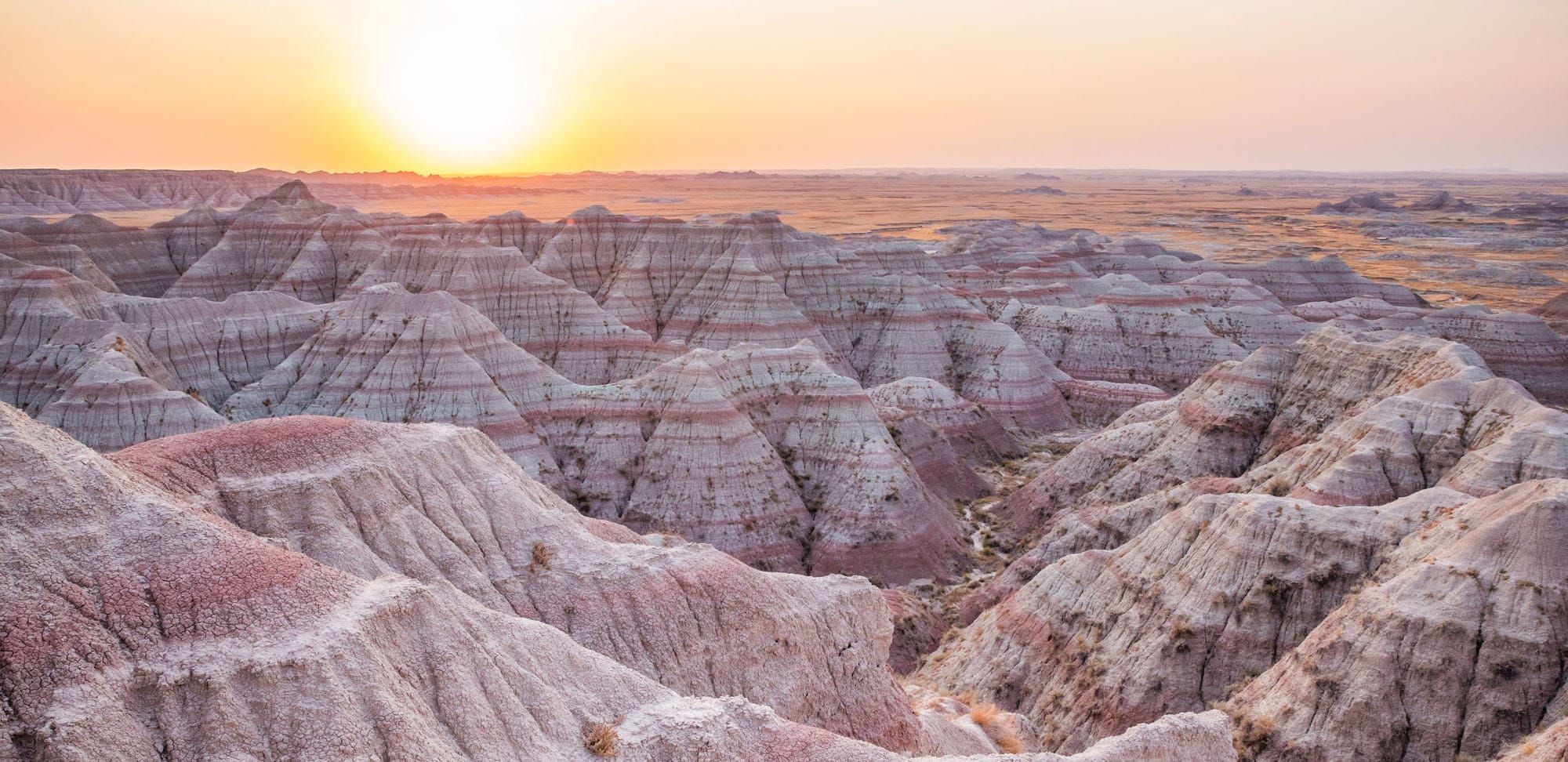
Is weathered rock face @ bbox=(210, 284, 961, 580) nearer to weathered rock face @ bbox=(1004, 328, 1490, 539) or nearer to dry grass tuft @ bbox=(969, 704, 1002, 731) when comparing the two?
weathered rock face @ bbox=(1004, 328, 1490, 539)

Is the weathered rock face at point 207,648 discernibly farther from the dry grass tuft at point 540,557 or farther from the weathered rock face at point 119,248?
the weathered rock face at point 119,248

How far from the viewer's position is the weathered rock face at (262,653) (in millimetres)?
11805

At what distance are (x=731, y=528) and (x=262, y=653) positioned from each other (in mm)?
30441

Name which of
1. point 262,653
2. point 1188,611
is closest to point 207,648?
point 262,653

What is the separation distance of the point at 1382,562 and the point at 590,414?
109 feet

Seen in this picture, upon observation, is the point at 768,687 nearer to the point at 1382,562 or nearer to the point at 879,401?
the point at 1382,562

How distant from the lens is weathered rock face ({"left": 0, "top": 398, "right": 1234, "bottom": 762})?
11805 millimetres

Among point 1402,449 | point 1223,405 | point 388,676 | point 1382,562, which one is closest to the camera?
point 388,676

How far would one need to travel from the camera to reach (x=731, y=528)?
140 ft

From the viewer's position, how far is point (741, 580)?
22.3 meters

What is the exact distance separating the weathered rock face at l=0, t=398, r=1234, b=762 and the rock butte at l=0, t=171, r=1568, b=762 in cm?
5

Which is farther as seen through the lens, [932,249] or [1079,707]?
[932,249]

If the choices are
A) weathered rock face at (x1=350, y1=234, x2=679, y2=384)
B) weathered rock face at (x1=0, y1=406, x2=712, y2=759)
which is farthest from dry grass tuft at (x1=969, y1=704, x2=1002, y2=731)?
weathered rock face at (x1=350, y1=234, x2=679, y2=384)

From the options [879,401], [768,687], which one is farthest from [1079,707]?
[879,401]
